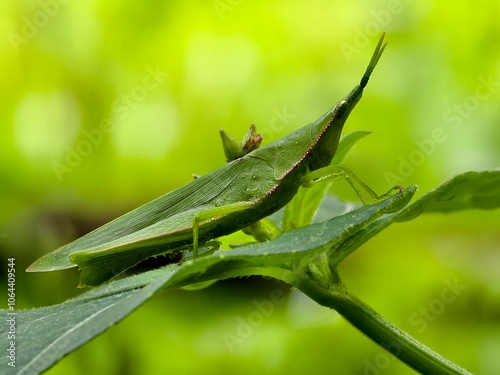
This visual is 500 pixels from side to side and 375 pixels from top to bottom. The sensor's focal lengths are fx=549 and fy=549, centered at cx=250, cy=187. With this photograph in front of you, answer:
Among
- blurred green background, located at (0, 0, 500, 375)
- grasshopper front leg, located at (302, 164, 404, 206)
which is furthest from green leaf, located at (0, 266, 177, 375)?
blurred green background, located at (0, 0, 500, 375)

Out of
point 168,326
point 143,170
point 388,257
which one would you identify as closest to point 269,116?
point 143,170

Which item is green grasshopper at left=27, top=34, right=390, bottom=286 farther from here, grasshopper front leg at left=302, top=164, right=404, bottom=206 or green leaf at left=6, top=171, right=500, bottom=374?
green leaf at left=6, top=171, right=500, bottom=374

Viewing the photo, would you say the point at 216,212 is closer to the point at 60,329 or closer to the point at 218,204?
the point at 218,204

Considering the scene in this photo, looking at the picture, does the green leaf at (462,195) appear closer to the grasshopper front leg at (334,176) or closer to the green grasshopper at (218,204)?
the grasshopper front leg at (334,176)

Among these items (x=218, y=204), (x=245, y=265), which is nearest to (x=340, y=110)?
(x=218, y=204)

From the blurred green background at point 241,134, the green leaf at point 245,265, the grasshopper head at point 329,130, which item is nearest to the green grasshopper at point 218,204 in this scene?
the grasshopper head at point 329,130
